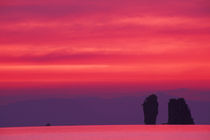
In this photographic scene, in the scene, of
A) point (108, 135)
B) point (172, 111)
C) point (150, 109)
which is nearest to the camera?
point (108, 135)

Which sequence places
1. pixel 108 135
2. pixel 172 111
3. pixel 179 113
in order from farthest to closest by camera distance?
pixel 172 111
pixel 179 113
pixel 108 135

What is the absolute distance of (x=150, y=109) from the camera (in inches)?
3044

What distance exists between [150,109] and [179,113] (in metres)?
4.90

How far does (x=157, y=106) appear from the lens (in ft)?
254

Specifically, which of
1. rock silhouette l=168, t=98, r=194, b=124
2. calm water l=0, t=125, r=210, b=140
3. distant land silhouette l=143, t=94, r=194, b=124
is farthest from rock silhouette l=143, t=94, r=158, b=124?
calm water l=0, t=125, r=210, b=140

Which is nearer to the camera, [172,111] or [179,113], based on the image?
[179,113]

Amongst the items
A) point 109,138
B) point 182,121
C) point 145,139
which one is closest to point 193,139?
point 145,139

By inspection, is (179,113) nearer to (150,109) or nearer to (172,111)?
(172,111)

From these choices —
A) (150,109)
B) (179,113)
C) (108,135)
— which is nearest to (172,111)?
(179,113)

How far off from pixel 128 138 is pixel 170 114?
105 feet

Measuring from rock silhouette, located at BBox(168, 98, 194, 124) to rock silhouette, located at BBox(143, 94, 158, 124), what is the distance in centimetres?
213

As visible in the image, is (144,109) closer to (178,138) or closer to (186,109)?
(186,109)

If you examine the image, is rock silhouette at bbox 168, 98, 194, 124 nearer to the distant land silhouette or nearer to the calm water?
the distant land silhouette

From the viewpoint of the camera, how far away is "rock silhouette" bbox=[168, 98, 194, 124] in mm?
74188
